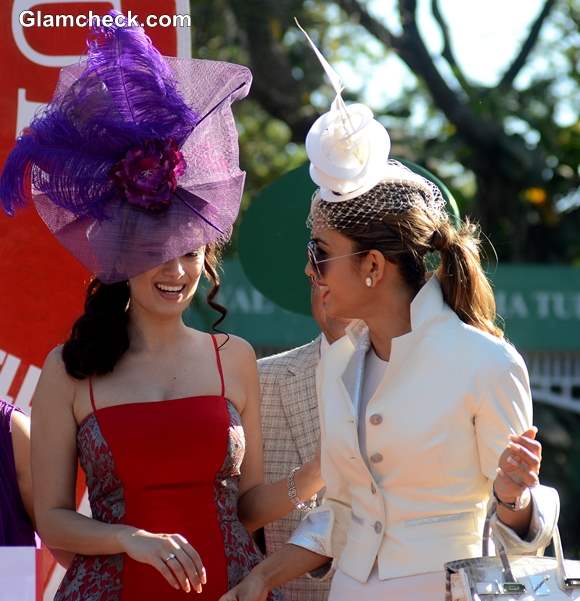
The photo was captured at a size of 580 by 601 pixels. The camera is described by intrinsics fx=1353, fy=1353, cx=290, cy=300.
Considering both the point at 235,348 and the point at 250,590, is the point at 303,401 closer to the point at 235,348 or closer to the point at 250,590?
the point at 235,348

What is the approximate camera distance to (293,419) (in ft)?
12.3

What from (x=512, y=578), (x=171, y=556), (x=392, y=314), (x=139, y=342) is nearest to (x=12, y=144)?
(x=139, y=342)

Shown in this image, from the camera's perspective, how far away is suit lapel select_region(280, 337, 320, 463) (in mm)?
3705

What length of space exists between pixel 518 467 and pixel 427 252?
622 mm

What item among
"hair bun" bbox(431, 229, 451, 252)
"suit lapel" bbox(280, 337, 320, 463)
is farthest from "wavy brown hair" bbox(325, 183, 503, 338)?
"suit lapel" bbox(280, 337, 320, 463)

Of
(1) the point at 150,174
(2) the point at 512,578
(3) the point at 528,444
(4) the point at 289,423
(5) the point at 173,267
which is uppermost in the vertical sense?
(1) the point at 150,174

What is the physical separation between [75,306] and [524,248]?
9.55 metres

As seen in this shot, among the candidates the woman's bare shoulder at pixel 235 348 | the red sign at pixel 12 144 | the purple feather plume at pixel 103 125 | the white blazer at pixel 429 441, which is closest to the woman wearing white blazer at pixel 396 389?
the white blazer at pixel 429 441

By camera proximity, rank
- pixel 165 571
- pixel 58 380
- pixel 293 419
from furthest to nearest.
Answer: pixel 293 419
pixel 58 380
pixel 165 571

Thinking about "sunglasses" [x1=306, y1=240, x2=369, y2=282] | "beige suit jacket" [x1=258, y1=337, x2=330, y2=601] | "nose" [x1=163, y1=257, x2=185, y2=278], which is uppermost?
"sunglasses" [x1=306, y1=240, x2=369, y2=282]

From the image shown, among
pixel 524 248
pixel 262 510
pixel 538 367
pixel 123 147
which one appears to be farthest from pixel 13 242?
pixel 524 248

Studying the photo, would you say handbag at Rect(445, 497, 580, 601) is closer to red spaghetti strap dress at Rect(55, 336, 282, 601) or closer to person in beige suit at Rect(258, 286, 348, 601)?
red spaghetti strap dress at Rect(55, 336, 282, 601)

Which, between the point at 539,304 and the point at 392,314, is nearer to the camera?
the point at 392,314

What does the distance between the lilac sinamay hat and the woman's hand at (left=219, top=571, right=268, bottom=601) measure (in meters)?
0.73
